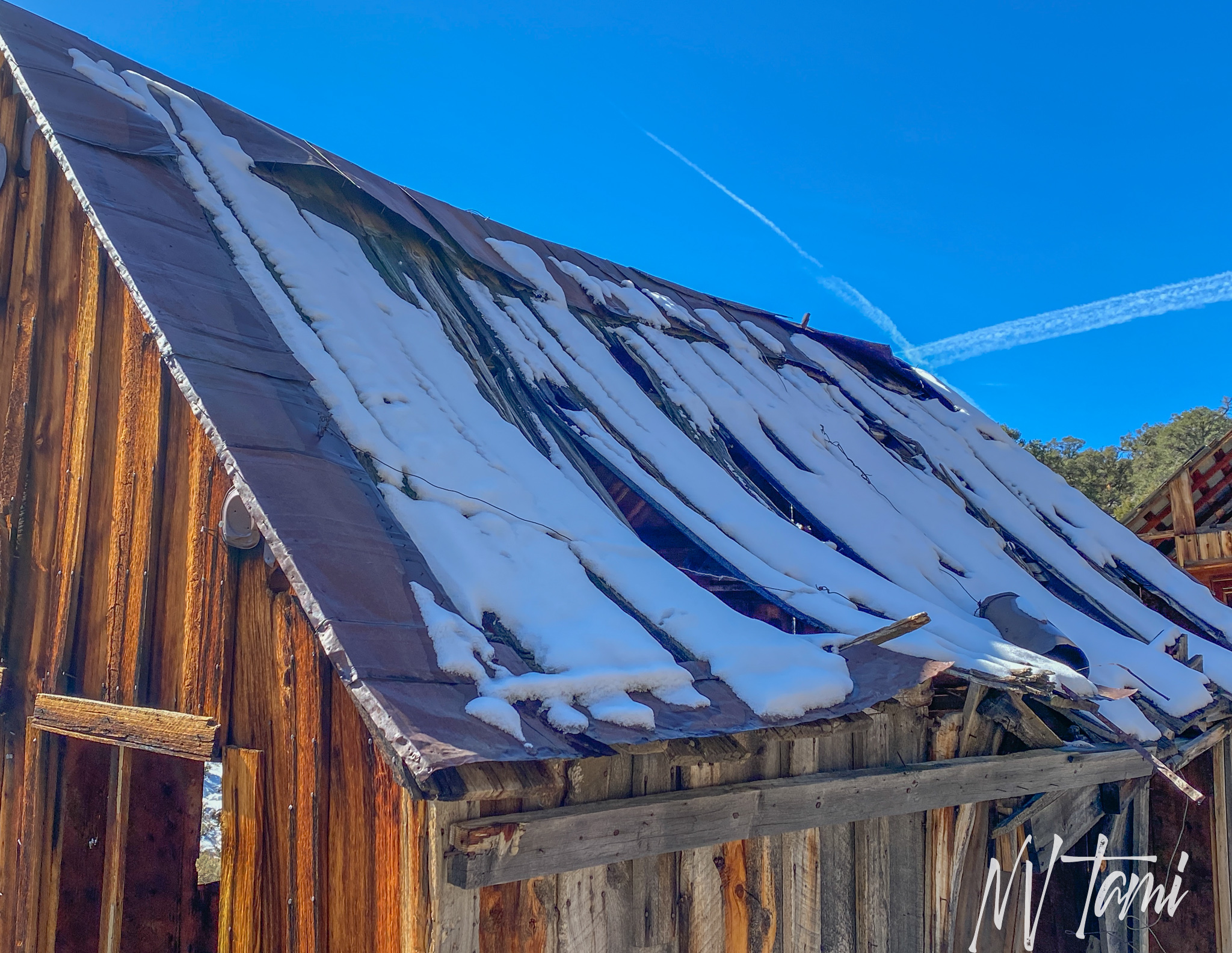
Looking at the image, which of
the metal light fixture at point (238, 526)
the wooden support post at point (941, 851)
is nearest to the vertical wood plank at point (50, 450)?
the metal light fixture at point (238, 526)

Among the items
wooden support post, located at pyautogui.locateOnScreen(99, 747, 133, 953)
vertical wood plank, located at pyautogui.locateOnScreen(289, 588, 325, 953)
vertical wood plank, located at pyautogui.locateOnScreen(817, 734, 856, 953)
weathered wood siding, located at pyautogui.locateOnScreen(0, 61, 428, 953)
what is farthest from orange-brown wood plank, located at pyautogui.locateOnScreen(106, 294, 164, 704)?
vertical wood plank, located at pyautogui.locateOnScreen(817, 734, 856, 953)

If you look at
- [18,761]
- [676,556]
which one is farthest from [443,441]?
[18,761]

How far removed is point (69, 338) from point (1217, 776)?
713cm

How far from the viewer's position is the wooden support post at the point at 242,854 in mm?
2811

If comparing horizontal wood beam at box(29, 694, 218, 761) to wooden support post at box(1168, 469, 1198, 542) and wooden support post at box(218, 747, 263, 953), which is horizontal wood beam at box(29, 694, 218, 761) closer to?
wooden support post at box(218, 747, 263, 953)

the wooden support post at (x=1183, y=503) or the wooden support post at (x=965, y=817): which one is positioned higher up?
the wooden support post at (x=1183, y=503)

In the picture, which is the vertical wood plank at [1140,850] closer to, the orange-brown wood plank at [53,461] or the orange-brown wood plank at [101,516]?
the orange-brown wood plank at [101,516]

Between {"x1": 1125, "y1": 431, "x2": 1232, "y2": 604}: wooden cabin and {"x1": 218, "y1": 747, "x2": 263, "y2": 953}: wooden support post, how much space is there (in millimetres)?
12363

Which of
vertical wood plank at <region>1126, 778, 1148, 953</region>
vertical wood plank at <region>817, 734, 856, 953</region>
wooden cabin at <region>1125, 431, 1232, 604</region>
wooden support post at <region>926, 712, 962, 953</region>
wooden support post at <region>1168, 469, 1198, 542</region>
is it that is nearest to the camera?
vertical wood plank at <region>817, 734, 856, 953</region>

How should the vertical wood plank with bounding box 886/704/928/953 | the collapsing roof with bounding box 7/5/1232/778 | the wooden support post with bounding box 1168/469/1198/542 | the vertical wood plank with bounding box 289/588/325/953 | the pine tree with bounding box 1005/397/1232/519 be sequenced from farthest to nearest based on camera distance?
the pine tree with bounding box 1005/397/1232/519, the wooden support post with bounding box 1168/469/1198/542, the vertical wood plank with bounding box 886/704/928/953, the vertical wood plank with bounding box 289/588/325/953, the collapsing roof with bounding box 7/5/1232/778

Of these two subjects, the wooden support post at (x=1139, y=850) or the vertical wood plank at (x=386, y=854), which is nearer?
the vertical wood plank at (x=386, y=854)

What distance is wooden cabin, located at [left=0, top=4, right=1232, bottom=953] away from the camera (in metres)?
2.53

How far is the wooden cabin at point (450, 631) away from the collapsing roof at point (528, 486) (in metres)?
0.02

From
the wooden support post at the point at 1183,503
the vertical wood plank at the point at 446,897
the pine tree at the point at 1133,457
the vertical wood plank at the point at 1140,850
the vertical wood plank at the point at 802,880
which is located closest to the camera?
the vertical wood plank at the point at 446,897
